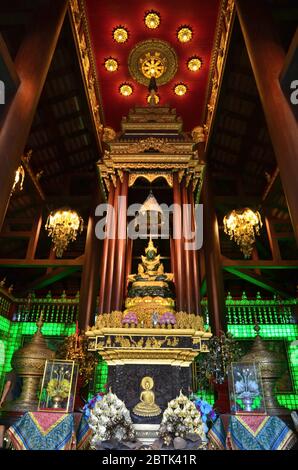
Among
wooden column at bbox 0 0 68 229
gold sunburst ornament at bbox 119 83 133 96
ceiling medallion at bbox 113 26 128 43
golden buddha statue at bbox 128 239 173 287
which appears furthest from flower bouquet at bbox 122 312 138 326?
ceiling medallion at bbox 113 26 128 43

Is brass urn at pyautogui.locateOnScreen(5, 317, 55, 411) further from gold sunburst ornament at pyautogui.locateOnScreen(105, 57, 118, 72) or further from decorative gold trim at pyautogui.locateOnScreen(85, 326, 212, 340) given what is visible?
gold sunburst ornament at pyautogui.locateOnScreen(105, 57, 118, 72)

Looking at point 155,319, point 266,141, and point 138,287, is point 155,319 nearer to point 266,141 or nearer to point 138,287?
point 138,287

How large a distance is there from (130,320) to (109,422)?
1.39m

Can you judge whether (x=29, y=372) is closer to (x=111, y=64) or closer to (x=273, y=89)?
(x=273, y=89)

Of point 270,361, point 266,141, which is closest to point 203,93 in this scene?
point 266,141

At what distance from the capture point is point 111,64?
8.91 metres

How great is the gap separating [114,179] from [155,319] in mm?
2960

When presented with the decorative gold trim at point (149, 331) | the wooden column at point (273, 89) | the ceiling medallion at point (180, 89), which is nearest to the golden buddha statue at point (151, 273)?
the decorative gold trim at point (149, 331)

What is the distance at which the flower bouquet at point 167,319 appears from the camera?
15.2ft

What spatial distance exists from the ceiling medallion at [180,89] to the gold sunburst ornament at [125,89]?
4.22ft

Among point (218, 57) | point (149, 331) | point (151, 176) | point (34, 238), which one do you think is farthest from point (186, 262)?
point (218, 57)

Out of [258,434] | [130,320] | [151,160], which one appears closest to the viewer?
[258,434]
